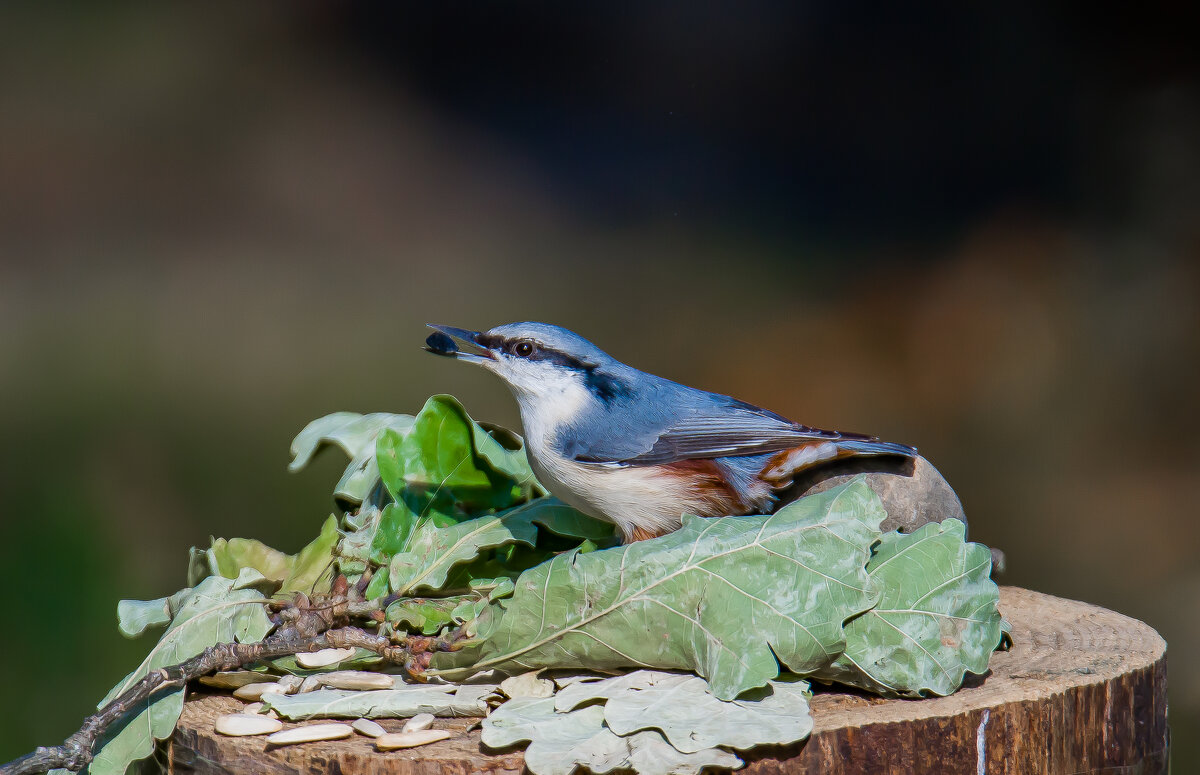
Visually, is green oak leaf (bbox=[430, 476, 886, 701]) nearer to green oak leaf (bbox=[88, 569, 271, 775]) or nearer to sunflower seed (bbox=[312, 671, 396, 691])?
sunflower seed (bbox=[312, 671, 396, 691])

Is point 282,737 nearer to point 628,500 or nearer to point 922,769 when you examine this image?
point 628,500

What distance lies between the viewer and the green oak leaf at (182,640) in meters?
1.44

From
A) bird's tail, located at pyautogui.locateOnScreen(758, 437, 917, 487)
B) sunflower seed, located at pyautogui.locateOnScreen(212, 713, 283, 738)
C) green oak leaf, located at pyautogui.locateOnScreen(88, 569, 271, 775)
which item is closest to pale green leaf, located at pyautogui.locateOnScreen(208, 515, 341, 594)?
green oak leaf, located at pyautogui.locateOnScreen(88, 569, 271, 775)

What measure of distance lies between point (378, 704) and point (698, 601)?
486 millimetres

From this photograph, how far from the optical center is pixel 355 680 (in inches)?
60.6

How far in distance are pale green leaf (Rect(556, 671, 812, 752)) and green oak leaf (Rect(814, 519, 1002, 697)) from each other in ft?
0.35

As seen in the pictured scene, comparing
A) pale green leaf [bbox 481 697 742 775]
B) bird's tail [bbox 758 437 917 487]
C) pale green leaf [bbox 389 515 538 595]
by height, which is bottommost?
pale green leaf [bbox 481 697 742 775]

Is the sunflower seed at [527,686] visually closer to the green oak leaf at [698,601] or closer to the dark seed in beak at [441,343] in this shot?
the green oak leaf at [698,601]

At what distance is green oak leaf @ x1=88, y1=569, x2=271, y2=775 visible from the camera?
144 centimetres

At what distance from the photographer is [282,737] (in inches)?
53.3

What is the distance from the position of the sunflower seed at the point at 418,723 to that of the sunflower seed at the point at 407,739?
1cm

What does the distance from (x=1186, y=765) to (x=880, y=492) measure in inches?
104

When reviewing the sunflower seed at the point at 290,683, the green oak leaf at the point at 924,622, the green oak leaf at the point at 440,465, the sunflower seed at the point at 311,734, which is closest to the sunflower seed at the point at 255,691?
the sunflower seed at the point at 290,683

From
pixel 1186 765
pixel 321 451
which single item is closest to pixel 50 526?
pixel 321 451
